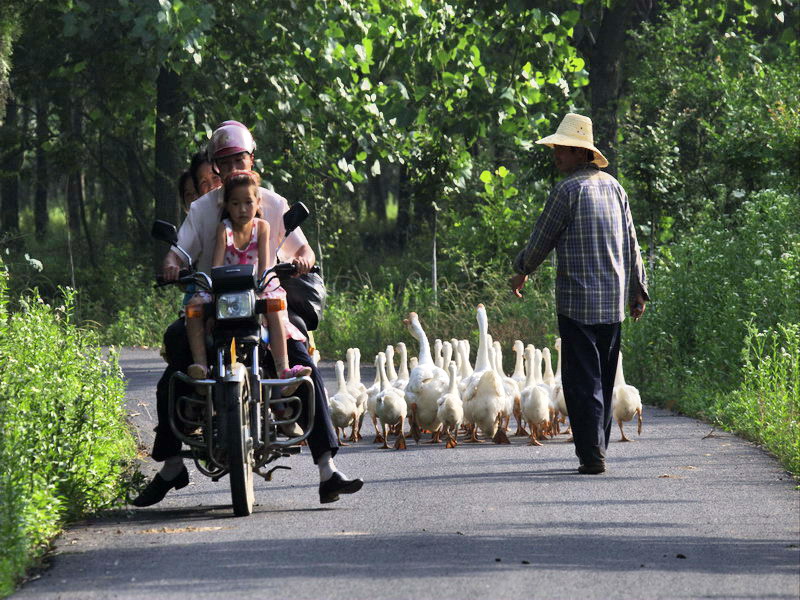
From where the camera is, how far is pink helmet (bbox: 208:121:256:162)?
7715 mm

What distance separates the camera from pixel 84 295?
28422 mm

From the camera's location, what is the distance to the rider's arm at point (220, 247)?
7422mm

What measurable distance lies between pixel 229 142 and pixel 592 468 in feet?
10.1

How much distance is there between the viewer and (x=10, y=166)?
35.6m

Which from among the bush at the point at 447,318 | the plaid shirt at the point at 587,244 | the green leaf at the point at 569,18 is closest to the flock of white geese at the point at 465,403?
the plaid shirt at the point at 587,244

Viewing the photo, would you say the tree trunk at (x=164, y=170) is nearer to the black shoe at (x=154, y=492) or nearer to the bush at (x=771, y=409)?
the bush at (x=771, y=409)

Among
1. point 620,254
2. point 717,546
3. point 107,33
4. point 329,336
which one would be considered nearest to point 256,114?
point 329,336

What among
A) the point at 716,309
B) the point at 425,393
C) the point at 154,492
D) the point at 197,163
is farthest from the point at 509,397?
the point at 154,492

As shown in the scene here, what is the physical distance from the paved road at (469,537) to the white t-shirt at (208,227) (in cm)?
137

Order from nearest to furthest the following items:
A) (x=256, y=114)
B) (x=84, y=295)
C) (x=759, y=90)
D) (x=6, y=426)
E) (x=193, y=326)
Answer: (x=6, y=426), (x=193, y=326), (x=256, y=114), (x=759, y=90), (x=84, y=295)

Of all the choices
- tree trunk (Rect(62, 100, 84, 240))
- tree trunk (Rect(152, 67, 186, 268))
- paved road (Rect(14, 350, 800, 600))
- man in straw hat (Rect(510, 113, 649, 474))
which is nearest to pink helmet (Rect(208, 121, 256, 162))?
paved road (Rect(14, 350, 800, 600))

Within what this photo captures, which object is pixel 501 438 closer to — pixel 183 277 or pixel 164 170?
pixel 183 277

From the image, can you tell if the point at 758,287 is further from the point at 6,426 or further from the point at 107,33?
the point at 107,33

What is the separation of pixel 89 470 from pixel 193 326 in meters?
1.00
